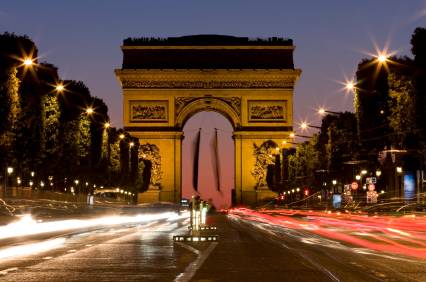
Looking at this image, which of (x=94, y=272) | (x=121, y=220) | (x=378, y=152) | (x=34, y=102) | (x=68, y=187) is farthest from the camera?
(x=68, y=187)

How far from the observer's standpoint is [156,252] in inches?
712

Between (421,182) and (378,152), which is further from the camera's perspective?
(378,152)

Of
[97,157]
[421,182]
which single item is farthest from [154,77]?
[421,182]

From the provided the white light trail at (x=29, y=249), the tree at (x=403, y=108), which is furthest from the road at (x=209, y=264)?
the tree at (x=403, y=108)

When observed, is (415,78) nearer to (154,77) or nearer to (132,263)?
(132,263)

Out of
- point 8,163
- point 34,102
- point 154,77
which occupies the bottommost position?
point 8,163

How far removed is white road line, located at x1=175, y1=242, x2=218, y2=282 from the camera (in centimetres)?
1237

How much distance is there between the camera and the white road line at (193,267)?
40.6 feet

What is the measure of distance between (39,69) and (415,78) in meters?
29.8

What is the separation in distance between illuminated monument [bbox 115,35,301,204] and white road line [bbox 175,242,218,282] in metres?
80.2

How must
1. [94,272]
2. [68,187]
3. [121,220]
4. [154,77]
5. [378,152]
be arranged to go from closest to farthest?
[94,272], [121,220], [378,152], [68,187], [154,77]

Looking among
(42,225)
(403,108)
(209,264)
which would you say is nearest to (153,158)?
(403,108)

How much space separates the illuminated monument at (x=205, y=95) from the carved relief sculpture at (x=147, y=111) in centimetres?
10

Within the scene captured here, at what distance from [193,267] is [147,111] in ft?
280
